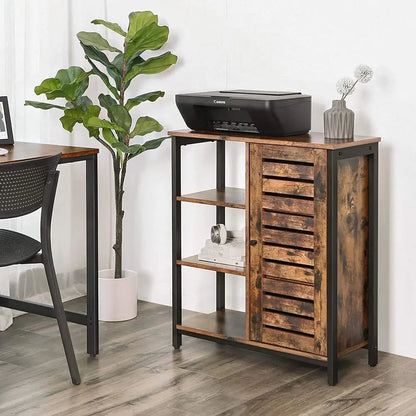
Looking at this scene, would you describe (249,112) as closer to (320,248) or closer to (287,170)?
(287,170)

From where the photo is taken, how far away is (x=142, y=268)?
4816 mm

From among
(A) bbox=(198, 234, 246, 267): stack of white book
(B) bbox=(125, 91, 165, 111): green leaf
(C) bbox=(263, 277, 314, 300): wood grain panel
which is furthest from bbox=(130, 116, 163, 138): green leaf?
(C) bbox=(263, 277, 314, 300): wood grain panel

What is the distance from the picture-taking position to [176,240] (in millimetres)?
3951

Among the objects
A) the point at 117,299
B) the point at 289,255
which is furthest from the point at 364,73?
the point at 117,299

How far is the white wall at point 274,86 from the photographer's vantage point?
3.77 m

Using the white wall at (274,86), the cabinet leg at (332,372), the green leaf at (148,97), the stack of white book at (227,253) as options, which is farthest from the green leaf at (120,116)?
the cabinet leg at (332,372)

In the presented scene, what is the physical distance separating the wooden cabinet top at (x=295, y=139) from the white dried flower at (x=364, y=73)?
238mm

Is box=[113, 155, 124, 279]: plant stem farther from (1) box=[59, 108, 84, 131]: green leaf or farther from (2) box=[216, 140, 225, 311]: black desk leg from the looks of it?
(2) box=[216, 140, 225, 311]: black desk leg

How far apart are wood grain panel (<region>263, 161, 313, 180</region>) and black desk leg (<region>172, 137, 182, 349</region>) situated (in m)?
0.45

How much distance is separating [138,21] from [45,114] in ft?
2.36

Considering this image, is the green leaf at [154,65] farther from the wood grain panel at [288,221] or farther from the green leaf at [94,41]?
the wood grain panel at [288,221]

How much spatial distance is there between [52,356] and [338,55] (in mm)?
1819

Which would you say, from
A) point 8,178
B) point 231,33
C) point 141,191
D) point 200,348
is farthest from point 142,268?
point 8,178

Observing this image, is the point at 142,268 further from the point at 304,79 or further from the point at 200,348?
the point at 304,79
